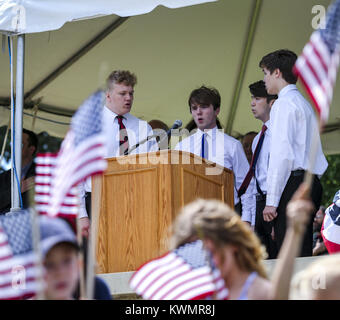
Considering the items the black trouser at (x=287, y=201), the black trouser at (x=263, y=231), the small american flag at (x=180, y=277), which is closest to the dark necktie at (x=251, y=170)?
the black trouser at (x=263, y=231)

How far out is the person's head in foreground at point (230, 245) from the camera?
11.8ft

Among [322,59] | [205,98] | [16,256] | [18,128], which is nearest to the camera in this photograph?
[16,256]

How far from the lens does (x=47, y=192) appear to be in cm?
448

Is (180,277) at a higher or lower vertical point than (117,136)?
lower

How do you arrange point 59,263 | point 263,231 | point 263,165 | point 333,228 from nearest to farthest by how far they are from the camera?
point 59,263
point 333,228
point 263,231
point 263,165

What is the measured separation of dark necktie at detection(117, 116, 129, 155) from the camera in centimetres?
792

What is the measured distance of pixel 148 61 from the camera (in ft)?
34.1

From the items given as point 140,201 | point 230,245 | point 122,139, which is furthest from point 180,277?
point 122,139

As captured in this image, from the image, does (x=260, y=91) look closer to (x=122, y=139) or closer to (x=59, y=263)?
(x=122, y=139)

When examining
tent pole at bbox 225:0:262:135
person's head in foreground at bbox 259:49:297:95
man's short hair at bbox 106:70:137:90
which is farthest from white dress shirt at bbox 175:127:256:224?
tent pole at bbox 225:0:262:135

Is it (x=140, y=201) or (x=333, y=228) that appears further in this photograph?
(x=140, y=201)

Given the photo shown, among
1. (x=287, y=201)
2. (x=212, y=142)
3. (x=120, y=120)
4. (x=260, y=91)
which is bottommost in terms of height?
(x=287, y=201)

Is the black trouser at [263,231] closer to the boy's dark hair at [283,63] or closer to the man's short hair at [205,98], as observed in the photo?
the man's short hair at [205,98]

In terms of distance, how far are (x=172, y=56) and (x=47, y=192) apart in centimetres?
609
